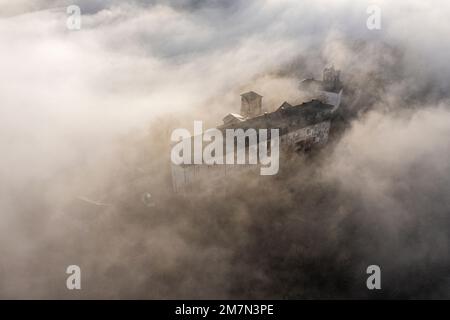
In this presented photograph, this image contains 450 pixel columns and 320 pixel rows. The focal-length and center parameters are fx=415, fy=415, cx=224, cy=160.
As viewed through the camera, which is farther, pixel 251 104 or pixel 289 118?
pixel 251 104

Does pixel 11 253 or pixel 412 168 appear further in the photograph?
pixel 412 168

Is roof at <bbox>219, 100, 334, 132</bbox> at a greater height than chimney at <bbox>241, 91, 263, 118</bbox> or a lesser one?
lesser

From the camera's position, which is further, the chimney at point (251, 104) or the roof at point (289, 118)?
the chimney at point (251, 104)

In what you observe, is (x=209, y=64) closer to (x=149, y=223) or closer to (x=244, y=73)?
(x=244, y=73)

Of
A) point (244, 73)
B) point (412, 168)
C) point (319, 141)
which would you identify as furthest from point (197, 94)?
point (412, 168)

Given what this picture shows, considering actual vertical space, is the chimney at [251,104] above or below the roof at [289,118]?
above

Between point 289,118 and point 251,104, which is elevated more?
point 251,104

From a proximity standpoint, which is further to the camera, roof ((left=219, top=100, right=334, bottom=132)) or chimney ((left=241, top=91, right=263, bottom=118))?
chimney ((left=241, top=91, right=263, bottom=118))
